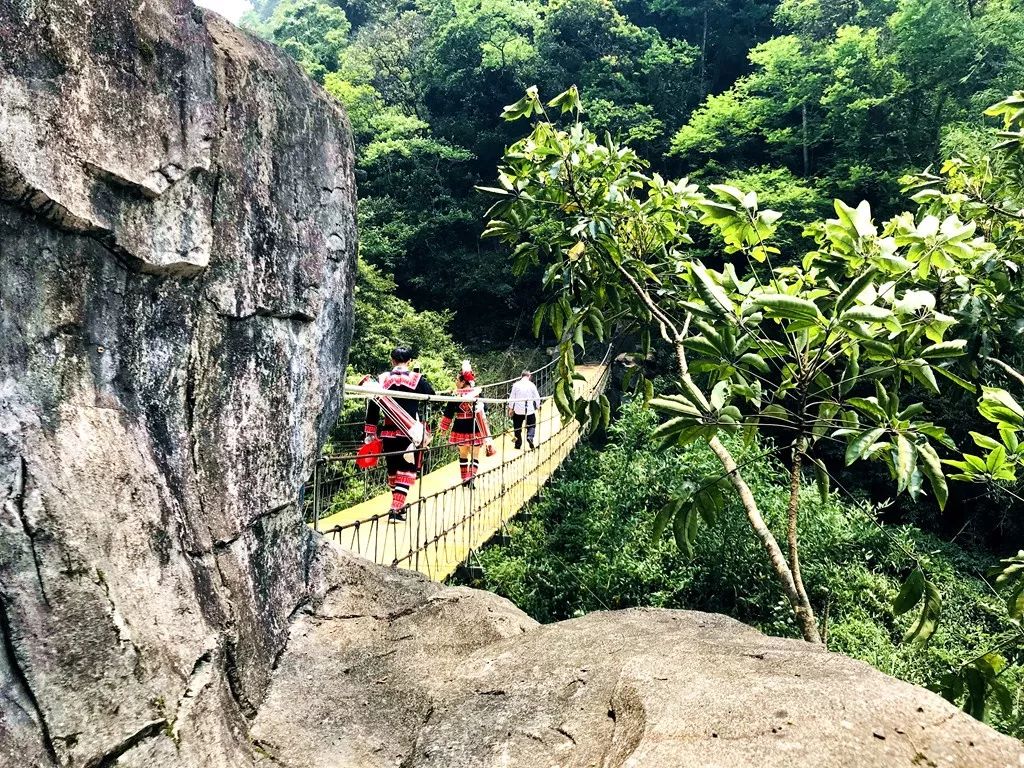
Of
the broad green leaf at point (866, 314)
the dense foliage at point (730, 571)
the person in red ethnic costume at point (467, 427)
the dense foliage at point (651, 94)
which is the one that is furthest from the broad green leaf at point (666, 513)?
the dense foliage at point (651, 94)

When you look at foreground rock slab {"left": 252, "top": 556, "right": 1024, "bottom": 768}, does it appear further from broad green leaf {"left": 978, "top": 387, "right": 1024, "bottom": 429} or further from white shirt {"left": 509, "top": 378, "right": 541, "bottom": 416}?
white shirt {"left": 509, "top": 378, "right": 541, "bottom": 416}

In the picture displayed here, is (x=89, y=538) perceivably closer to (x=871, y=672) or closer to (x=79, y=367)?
(x=79, y=367)

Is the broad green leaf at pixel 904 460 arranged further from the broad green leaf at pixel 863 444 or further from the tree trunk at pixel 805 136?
the tree trunk at pixel 805 136

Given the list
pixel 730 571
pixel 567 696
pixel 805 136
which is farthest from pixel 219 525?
pixel 805 136

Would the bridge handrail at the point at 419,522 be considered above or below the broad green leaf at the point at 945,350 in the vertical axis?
below

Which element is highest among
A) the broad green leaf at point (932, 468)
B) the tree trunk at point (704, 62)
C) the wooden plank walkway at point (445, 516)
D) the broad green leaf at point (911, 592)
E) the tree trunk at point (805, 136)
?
the tree trunk at point (704, 62)

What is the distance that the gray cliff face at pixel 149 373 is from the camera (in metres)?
1.06

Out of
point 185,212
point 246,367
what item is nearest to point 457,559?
point 246,367

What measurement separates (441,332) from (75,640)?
8.52 m

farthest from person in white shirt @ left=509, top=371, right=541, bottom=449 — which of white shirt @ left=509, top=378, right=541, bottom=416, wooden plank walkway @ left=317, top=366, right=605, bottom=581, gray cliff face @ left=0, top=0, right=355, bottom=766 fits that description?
gray cliff face @ left=0, top=0, right=355, bottom=766

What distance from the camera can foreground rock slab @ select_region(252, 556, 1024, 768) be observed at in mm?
998

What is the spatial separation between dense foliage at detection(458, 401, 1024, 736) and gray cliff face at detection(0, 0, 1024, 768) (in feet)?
8.42

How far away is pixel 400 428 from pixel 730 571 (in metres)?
2.55

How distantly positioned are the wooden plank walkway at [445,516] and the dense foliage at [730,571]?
279mm
